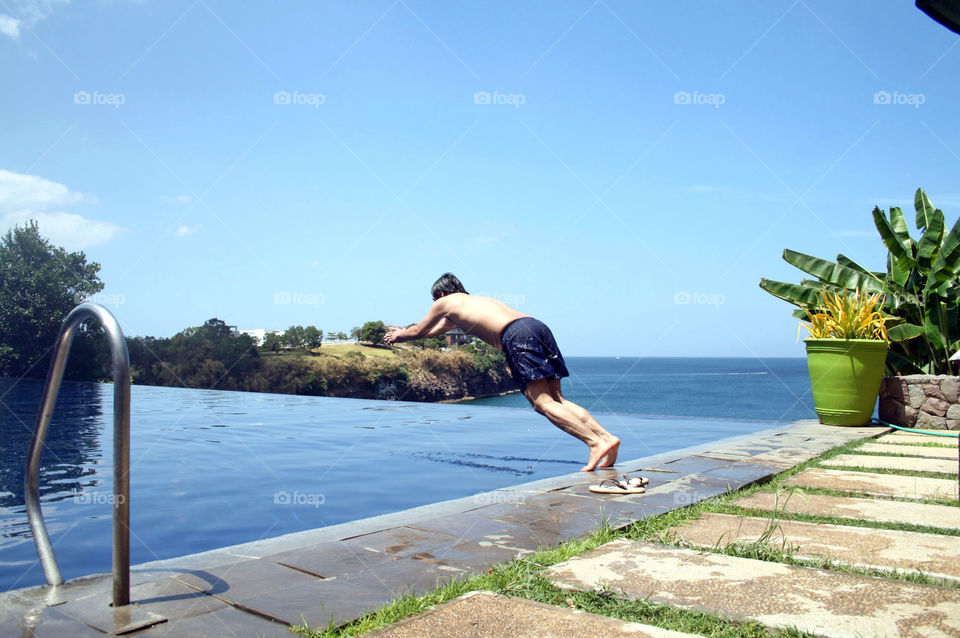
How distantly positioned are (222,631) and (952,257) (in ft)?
27.9

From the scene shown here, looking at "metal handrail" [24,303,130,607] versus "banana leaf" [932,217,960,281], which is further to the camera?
"banana leaf" [932,217,960,281]

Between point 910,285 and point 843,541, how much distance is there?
22.0 feet

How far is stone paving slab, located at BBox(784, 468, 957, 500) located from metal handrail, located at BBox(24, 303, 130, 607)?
12.0 feet

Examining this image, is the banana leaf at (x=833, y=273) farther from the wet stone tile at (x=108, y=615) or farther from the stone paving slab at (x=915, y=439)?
the wet stone tile at (x=108, y=615)

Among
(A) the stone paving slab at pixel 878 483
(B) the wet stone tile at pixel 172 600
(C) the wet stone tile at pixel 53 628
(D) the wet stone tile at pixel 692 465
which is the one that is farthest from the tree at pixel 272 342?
(C) the wet stone tile at pixel 53 628

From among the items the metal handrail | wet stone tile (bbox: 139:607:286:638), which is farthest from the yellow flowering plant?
the metal handrail

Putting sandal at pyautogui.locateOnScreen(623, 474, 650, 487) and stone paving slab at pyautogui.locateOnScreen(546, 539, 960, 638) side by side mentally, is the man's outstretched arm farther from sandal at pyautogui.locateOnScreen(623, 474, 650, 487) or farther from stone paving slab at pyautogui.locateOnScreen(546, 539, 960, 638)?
stone paving slab at pyautogui.locateOnScreen(546, 539, 960, 638)

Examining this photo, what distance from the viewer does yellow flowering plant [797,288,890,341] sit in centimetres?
719

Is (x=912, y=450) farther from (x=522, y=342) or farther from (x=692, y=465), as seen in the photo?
(x=522, y=342)

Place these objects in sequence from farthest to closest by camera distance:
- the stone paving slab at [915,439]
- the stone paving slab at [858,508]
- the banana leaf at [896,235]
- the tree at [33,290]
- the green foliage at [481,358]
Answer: the green foliage at [481,358] → the tree at [33,290] → the banana leaf at [896,235] → the stone paving slab at [915,439] → the stone paving slab at [858,508]

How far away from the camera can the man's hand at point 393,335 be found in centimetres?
424

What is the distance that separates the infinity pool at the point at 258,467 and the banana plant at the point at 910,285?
1952 mm

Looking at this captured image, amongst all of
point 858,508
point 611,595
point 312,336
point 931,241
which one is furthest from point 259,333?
point 611,595

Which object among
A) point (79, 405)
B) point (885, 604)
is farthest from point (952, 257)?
point (79, 405)
